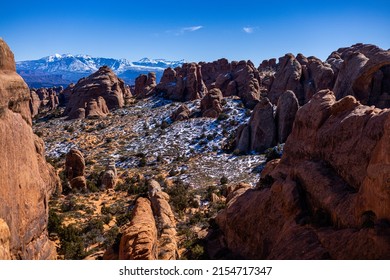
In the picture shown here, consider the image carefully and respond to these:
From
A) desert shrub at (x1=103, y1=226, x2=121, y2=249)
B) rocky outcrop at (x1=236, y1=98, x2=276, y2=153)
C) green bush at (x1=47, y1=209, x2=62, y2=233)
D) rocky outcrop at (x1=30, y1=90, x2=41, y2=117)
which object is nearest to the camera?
desert shrub at (x1=103, y1=226, x2=121, y2=249)

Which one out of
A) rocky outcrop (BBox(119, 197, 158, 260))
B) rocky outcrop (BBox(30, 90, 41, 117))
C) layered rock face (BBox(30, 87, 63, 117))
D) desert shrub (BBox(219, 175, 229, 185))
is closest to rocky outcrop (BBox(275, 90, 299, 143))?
desert shrub (BBox(219, 175, 229, 185))

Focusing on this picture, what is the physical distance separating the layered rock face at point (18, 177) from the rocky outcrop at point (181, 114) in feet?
151

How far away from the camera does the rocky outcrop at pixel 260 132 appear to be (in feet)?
137

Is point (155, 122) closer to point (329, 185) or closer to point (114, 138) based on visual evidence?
point (114, 138)

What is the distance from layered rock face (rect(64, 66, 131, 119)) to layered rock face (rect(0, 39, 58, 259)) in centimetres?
5814

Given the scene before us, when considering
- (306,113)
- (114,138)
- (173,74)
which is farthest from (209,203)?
(173,74)

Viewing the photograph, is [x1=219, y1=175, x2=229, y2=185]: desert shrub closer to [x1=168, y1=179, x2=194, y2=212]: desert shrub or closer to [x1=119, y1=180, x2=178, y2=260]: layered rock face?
[x1=168, y1=179, x2=194, y2=212]: desert shrub

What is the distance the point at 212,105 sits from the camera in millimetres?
58750

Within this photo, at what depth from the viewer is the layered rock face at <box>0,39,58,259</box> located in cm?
1075

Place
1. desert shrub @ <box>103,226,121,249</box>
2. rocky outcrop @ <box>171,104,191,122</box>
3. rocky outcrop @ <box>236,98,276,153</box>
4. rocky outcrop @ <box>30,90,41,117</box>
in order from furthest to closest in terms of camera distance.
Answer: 1. rocky outcrop @ <box>30,90,41,117</box>
2. rocky outcrop @ <box>171,104,191,122</box>
3. rocky outcrop @ <box>236,98,276,153</box>
4. desert shrub @ <box>103,226,121,249</box>

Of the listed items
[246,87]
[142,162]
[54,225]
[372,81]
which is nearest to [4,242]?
[54,225]

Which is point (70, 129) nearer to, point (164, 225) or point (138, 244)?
point (164, 225)

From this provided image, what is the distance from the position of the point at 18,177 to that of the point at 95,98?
6682 cm

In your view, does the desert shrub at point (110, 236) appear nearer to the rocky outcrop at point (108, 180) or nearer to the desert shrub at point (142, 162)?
the rocky outcrop at point (108, 180)
